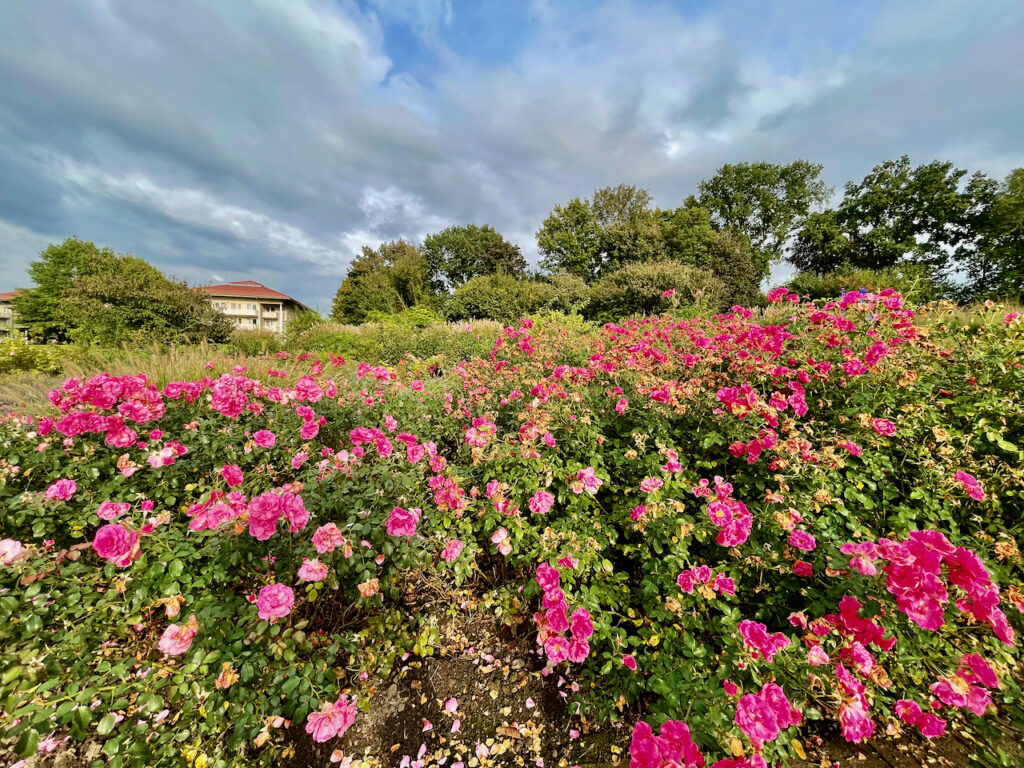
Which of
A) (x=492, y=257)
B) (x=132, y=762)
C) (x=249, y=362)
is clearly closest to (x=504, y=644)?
(x=132, y=762)

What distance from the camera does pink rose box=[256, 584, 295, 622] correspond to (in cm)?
115

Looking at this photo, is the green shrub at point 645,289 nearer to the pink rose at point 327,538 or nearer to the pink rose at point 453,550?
the pink rose at point 453,550

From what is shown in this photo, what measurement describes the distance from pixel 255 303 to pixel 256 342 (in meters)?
36.5

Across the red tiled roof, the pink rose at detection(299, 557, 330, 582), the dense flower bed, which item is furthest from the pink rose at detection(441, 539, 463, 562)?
the red tiled roof

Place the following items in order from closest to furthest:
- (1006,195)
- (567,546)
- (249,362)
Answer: (567,546) → (249,362) → (1006,195)

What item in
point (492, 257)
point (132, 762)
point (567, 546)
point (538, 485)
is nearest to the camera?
point (132, 762)

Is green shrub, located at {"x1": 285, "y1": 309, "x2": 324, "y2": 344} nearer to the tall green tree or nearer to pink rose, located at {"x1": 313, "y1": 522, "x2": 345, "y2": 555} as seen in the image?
the tall green tree

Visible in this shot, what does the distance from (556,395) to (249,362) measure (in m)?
3.92

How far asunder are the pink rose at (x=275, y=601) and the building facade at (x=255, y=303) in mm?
41933

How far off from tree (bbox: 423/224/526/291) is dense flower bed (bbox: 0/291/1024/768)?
3113cm

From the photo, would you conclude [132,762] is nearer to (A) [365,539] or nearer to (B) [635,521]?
(A) [365,539]

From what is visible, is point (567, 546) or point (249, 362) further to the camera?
point (249, 362)

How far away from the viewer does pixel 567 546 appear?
1514 mm

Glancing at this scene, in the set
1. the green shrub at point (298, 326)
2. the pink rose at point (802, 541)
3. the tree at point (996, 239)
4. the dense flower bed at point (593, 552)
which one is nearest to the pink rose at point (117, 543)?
the dense flower bed at point (593, 552)
